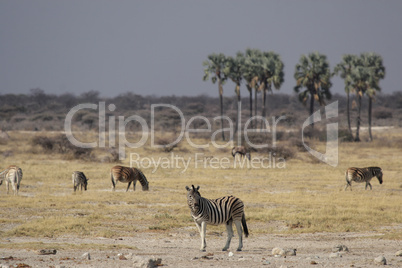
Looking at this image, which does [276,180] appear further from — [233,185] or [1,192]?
[1,192]

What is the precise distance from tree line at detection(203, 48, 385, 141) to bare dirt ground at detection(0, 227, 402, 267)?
44.5m

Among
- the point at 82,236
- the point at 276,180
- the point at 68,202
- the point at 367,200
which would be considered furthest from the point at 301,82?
the point at 82,236

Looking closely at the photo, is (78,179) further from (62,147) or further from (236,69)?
(236,69)

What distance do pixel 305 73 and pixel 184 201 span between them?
42330mm

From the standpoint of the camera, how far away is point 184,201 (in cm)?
2141

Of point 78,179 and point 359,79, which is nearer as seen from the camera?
point 78,179

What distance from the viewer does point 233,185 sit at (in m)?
27.4

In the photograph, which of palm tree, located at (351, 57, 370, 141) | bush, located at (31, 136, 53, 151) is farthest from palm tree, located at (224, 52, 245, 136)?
bush, located at (31, 136, 53, 151)

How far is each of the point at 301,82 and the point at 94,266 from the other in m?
53.8

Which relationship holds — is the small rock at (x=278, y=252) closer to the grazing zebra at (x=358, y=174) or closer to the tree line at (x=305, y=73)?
the grazing zebra at (x=358, y=174)

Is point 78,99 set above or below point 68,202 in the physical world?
above

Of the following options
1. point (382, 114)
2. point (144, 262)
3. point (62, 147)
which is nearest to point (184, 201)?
point (144, 262)

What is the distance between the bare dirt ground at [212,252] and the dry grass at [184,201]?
0.80m

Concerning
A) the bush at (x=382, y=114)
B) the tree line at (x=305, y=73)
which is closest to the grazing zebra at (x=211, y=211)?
the tree line at (x=305, y=73)
